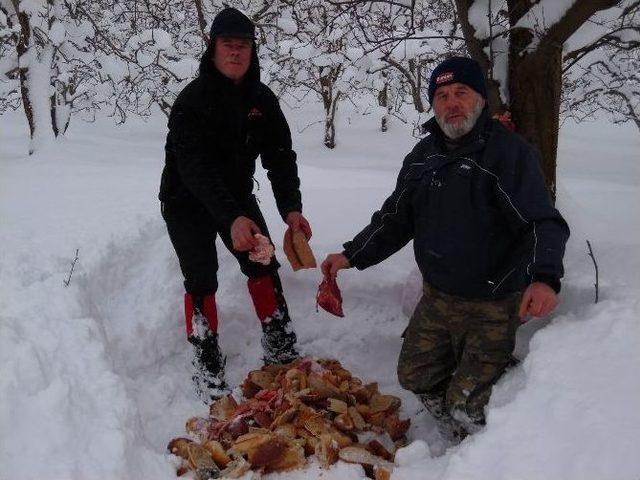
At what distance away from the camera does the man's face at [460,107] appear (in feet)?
7.70

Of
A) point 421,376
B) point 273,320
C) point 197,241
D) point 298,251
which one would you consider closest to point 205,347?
point 273,320

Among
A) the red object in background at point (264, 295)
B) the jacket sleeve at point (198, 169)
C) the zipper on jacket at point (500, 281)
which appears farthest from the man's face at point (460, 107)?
the red object in background at point (264, 295)

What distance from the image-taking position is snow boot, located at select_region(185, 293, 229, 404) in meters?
3.19

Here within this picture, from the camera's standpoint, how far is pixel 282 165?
3186 mm

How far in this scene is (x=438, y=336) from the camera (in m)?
2.73

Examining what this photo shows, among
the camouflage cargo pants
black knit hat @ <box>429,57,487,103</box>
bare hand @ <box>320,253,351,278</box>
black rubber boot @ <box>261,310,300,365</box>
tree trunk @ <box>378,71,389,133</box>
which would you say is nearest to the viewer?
black knit hat @ <box>429,57,487,103</box>

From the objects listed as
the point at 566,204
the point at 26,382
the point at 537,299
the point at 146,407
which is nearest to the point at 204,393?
the point at 146,407

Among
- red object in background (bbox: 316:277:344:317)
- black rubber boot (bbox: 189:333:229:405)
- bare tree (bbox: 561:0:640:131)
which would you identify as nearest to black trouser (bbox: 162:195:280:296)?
black rubber boot (bbox: 189:333:229:405)

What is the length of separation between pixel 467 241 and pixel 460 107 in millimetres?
579

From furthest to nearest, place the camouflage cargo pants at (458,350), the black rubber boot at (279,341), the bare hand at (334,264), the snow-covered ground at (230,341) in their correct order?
1. the black rubber boot at (279,341)
2. the bare hand at (334,264)
3. the camouflage cargo pants at (458,350)
4. the snow-covered ground at (230,341)

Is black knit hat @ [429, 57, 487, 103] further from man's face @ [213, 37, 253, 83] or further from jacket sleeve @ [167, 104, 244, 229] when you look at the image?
jacket sleeve @ [167, 104, 244, 229]

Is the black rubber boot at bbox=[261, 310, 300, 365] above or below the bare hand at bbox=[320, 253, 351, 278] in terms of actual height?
below

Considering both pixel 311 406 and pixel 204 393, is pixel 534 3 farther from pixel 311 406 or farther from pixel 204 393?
pixel 204 393

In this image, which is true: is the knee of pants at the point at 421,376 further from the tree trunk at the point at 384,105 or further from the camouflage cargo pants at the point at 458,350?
the tree trunk at the point at 384,105
